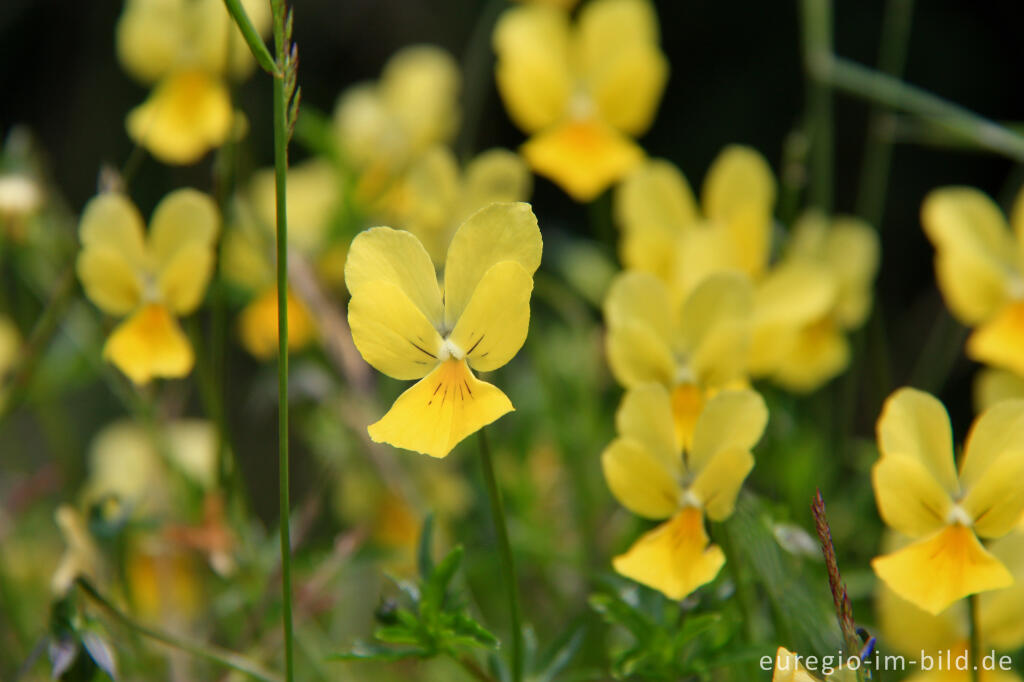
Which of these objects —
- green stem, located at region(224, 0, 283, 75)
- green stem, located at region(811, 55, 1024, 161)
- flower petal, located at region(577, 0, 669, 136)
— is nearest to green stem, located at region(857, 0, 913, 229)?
green stem, located at region(811, 55, 1024, 161)

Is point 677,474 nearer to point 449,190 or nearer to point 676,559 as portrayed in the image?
point 676,559

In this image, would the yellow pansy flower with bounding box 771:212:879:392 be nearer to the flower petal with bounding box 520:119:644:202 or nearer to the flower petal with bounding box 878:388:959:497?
the flower petal with bounding box 520:119:644:202

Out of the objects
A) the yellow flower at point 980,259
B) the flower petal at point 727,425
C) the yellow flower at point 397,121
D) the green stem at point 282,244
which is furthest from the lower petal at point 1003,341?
the yellow flower at point 397,121

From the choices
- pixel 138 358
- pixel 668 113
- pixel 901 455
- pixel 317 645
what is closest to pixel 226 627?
pixel 317 645

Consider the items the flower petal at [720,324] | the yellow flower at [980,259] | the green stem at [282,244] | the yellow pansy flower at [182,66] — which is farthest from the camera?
the yellow pansy flower at [182,66]

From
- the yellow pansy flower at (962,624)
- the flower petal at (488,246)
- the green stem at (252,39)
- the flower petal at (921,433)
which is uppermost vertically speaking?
the green stem at (252,39)

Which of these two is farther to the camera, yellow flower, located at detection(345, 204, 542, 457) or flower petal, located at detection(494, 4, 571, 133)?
flower petal, located at detection(494, 4, 571, 133)

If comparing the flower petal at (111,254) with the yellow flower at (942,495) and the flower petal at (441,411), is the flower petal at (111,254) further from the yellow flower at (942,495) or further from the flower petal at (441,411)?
the yellow flower at (942,495)

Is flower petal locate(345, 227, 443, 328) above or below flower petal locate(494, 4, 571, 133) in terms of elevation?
below
